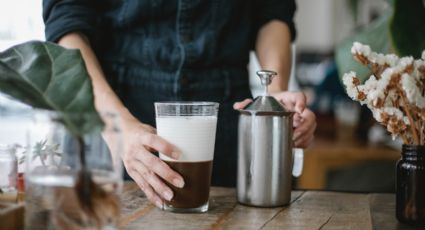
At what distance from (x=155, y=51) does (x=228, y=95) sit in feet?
0.75

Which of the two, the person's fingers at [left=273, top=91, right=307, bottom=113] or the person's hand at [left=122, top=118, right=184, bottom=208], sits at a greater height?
the person's fingers at [left=273, top=91, right=307, bottom=113]

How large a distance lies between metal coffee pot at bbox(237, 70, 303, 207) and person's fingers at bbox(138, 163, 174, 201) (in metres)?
0.16

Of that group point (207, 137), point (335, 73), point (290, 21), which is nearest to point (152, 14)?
point (290, 21)

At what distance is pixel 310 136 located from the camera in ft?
4.89

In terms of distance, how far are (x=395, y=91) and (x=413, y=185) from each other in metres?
0.18

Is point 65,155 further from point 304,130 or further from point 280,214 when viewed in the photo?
point 304,130

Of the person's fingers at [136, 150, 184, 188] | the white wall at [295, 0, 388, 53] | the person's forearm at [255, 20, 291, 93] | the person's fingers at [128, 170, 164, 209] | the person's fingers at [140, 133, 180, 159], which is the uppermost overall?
the white wall at [295, 0, 388, 53]

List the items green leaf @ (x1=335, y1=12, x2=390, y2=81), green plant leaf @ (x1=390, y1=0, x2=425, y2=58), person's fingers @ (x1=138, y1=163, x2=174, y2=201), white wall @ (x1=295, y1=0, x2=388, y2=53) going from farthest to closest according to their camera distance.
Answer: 1. white wall @ (x1=295, y1=0, x2=388, y2=53)
2. green leaf @ (x1=335, y1=12, x2=390, y2=81)
3. green plant leaf @ (x1=390, y1=0, x2=425, y2=58)
4. person's fingers @ (x1=138, y1=163, x2=174, y2=201)

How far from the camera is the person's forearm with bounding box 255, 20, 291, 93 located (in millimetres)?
1764

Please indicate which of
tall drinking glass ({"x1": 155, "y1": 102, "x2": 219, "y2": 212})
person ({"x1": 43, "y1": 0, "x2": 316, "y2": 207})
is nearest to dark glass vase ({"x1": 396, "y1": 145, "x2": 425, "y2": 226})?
tall drinking glass ({"x1": 155, "y1": 102, "x2": 219, "y2": 212})

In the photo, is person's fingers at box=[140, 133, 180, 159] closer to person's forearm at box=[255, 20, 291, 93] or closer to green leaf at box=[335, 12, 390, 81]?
person's forearm at box=[255, 20, 291, 93]

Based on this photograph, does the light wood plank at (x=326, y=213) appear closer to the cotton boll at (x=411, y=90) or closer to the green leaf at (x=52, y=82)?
the cotton boll at (x=411, y=90)

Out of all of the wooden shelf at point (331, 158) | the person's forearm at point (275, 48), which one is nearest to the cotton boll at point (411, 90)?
the person's forearm at point (275, 48)

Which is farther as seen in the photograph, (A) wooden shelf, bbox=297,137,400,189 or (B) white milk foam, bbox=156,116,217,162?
(A) wooden shelf, bbox=297,137,400,189
